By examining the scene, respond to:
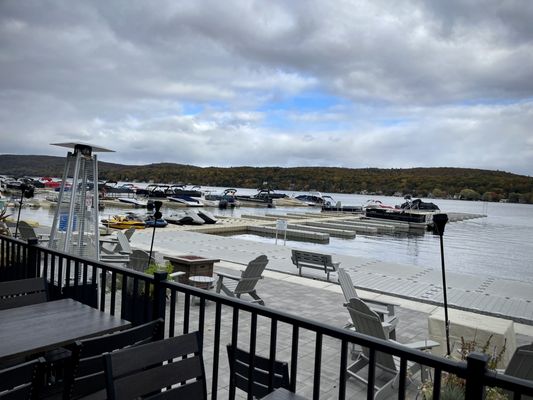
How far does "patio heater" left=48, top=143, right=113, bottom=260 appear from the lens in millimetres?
7070

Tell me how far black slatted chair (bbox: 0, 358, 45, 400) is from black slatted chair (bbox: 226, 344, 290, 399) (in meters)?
1.14

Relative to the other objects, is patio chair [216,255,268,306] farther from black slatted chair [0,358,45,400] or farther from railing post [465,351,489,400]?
railing post [465,351,489,400]

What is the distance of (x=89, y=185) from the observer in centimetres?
754

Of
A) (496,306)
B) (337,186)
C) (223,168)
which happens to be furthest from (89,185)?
(223,168)

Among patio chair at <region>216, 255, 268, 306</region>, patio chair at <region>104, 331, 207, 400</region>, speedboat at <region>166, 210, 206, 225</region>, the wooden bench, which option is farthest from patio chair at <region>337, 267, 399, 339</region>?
speedboat at <region>166, 210, 206, 225</region>

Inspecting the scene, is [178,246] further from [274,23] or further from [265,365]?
[265,365]

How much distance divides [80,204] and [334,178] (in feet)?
409

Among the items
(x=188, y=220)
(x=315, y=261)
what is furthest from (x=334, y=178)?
(x=315, y=261)

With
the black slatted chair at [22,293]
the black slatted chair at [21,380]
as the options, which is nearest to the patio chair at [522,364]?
the black slatted chair at [21,380]

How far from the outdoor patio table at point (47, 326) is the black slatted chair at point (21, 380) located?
0.60 metres

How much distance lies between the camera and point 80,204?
7.27m

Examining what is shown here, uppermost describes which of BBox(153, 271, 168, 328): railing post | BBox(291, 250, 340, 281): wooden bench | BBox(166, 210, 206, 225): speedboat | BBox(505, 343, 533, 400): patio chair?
BBox(153, 271, 168, 328): railing post

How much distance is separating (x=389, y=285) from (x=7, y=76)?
460 inches

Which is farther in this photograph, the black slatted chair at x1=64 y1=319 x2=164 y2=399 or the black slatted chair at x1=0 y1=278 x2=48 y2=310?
the black slatted chair at x1=0 y1=278 x2=48 y2=310
